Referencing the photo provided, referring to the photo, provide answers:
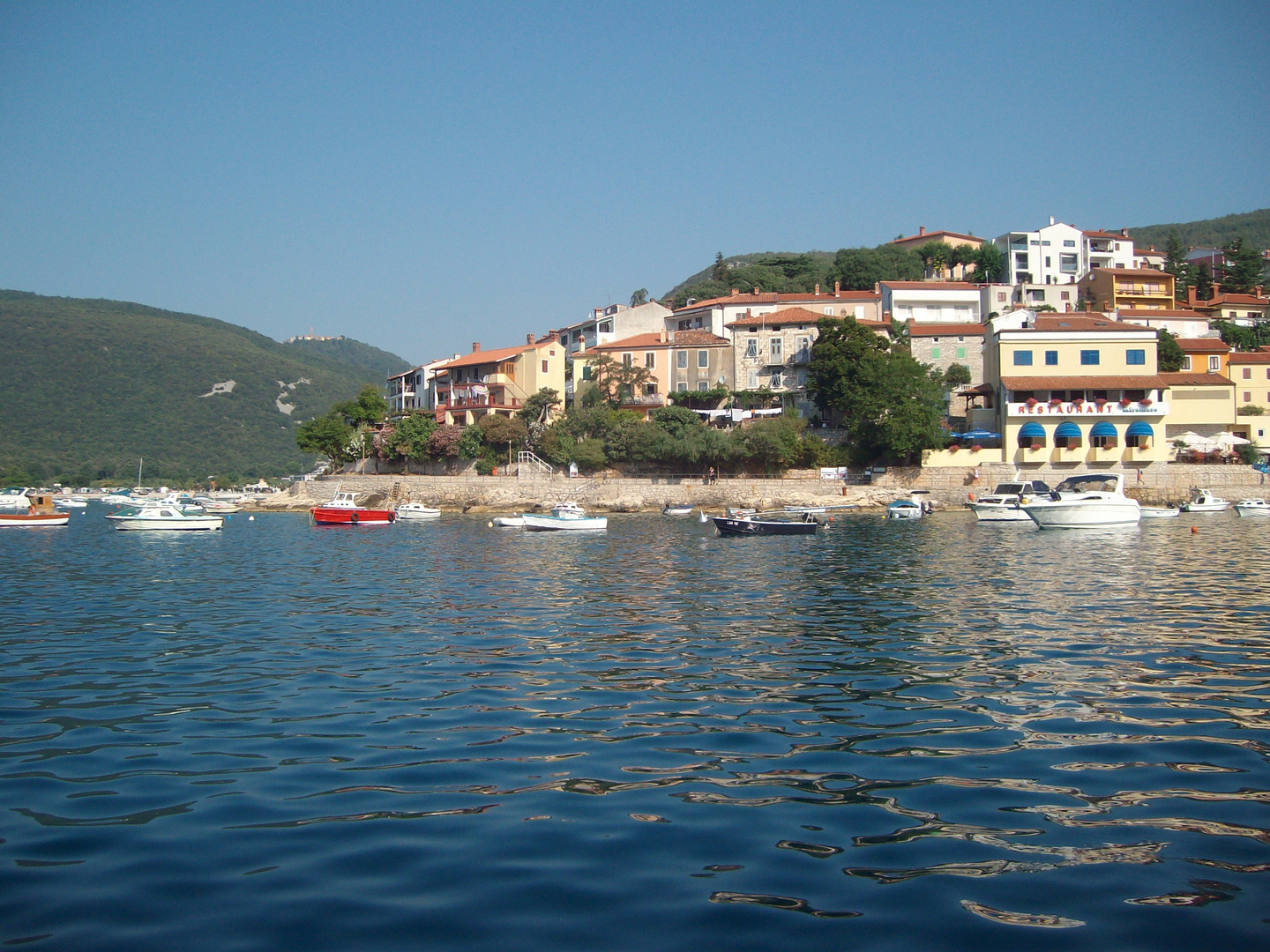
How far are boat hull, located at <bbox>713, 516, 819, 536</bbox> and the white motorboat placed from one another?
86.6 feet

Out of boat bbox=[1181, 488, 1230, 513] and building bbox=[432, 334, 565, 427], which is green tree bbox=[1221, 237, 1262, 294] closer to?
boat bbox=[1181, 488, 1230, 513]

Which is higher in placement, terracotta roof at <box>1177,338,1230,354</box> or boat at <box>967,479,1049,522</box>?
terracotta roof at <box>1177,338,1230,354</box>

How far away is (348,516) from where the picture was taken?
53.6 m

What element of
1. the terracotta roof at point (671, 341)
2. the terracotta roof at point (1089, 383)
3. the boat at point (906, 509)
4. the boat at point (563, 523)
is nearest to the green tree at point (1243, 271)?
the terracotta roof at point (1089, 383)

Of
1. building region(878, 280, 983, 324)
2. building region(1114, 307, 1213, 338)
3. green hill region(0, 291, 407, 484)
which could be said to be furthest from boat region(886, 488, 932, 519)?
green hill region(0, 291, 407, 484)

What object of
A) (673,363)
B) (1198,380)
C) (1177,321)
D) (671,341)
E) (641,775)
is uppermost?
(1177,321)

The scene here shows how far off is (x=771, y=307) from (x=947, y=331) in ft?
44.6

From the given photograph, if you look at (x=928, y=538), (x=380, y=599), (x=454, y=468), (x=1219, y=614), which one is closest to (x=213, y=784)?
(x=380, y=599)

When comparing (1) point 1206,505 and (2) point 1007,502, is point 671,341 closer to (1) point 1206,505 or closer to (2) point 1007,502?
(2) point 1007,502

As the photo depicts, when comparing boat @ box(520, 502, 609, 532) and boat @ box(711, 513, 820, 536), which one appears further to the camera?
boat @ box(520, 502, 609, 532)

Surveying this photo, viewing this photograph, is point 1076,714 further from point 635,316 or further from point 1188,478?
point 635,316

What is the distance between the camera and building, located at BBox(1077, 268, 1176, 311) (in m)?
77.5

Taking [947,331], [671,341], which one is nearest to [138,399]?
[671,341]

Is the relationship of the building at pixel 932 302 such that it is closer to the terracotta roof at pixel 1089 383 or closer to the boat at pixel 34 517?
the terracotta roof at pixel 1089 383
